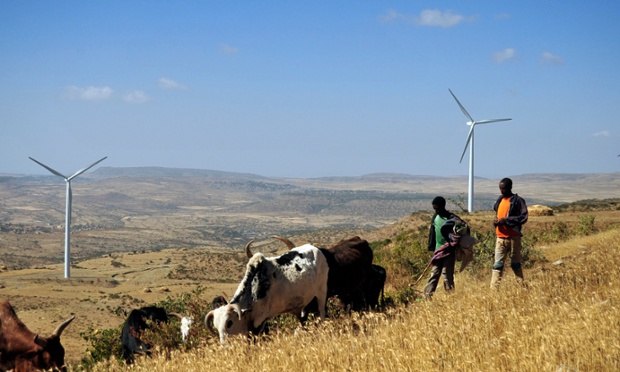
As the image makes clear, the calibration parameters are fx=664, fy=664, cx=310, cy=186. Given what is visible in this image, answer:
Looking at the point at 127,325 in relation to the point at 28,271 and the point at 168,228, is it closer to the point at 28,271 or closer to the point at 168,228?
the point at 28,271

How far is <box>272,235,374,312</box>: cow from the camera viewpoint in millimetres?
11602

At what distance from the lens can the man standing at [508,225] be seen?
39.2 feet

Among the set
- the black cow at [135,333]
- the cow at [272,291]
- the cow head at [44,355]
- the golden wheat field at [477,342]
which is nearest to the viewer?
the golden wheat field at [477,342]

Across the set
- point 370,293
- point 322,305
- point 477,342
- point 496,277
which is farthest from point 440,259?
point 477,342

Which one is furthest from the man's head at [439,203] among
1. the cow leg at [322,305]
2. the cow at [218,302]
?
the cow at [218,302]

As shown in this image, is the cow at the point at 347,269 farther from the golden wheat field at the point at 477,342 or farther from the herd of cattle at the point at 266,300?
the golden wheat field at the point at 477,342

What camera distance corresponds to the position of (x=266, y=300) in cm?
1025

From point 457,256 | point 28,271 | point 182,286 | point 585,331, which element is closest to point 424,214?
point 182,286

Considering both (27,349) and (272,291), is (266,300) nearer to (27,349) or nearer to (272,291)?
(272,291)

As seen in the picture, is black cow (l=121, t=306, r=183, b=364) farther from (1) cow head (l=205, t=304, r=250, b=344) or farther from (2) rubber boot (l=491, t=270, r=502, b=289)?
Result: (2) rubber boot (l=491, t=270, r=502, b=289)

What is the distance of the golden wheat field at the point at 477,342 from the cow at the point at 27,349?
4.33 ft

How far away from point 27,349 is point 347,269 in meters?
5.36

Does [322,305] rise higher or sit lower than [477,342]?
lower

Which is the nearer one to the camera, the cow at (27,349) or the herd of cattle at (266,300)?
the cow at (27,349)
